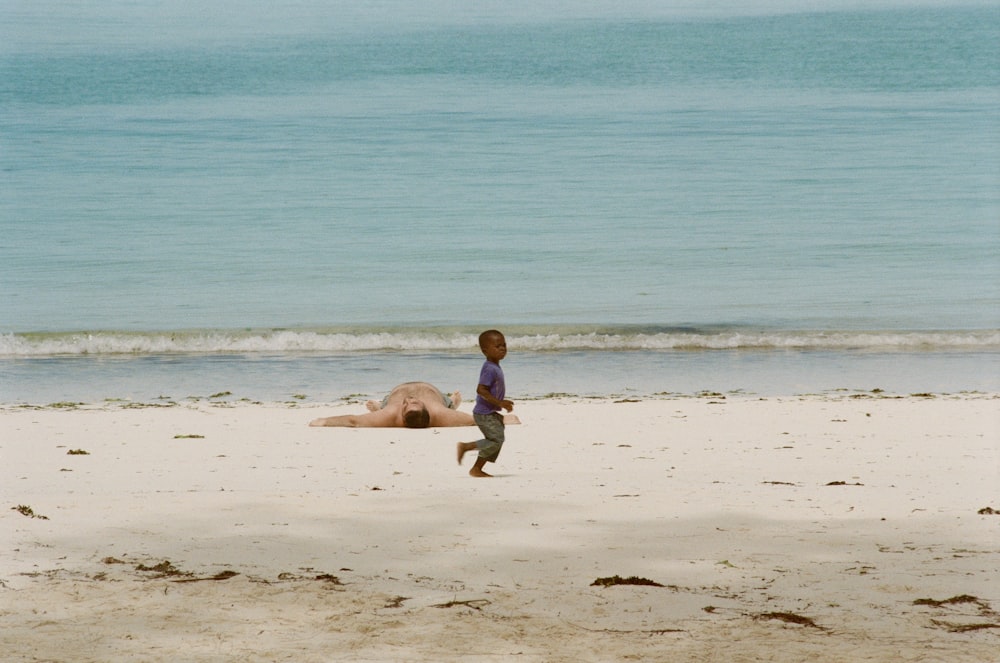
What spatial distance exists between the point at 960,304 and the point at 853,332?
3718mm

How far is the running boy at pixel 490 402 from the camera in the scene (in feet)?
24.8

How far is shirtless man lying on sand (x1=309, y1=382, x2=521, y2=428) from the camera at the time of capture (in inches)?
384

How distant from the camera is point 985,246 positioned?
85.3 feet

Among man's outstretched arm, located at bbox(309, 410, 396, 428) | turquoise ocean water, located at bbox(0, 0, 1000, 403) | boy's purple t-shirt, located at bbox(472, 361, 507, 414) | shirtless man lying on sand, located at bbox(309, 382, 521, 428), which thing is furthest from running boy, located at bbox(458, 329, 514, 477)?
turquoise ocean water, located at bbox(0, 0, 1000, 403)

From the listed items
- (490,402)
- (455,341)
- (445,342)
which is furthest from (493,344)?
(455,341)

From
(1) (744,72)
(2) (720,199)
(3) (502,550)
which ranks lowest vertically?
Answer: (3) (502,550)

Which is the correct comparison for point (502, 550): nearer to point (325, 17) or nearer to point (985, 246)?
point (985, 246)

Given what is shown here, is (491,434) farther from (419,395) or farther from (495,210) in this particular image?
(495,210)

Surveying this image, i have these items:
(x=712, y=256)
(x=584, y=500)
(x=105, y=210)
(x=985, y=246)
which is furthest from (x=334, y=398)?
(x=105, y=210)

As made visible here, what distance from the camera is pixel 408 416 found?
31.8ft

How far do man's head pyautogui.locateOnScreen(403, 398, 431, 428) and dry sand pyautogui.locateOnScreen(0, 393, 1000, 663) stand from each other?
132mm

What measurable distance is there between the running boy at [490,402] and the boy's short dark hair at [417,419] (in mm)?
1951

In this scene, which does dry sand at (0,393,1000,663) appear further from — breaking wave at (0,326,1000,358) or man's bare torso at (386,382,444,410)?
breaking wave at (0,326,1000,358)

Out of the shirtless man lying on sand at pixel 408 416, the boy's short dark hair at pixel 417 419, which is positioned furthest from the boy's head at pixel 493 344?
the boy's short dark hair at pixel 417 419
